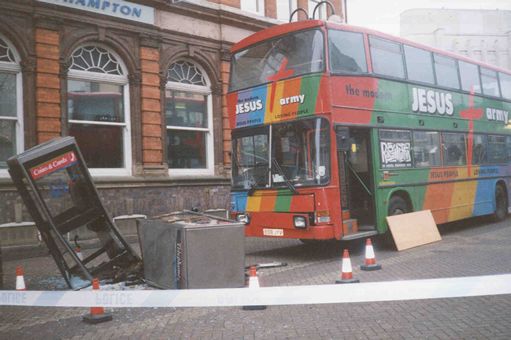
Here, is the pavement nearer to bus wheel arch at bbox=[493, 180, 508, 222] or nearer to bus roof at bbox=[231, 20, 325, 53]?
bus roof at bbox=[231, 20, 325, 53]

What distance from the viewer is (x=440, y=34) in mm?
48219

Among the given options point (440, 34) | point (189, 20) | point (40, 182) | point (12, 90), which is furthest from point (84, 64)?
point (440, 34)

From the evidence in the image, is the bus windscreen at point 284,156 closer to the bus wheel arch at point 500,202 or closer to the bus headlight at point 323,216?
the bus headlight at point 323,216

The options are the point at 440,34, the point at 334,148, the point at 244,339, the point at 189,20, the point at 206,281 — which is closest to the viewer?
the point at 244,339

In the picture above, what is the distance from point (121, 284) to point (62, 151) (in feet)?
6.88

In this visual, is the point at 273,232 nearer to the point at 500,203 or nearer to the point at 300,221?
the point at 300,221

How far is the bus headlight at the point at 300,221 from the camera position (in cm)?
870

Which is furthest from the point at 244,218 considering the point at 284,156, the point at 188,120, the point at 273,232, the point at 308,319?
the point at 188,120

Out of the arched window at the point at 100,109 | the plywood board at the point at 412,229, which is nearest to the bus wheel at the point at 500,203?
the plywood board at the point at 412,229

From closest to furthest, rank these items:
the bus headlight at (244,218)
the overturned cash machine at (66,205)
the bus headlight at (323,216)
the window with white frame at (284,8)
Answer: the overturned cash machine at (66,205)
the bus headlight at (323,216)
the bus headlight at (244,218)
the window with white frame at (284,8)

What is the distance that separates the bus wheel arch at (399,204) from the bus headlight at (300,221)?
2173 mm

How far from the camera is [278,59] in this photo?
31.2ft

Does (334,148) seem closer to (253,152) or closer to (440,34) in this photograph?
(253,152)

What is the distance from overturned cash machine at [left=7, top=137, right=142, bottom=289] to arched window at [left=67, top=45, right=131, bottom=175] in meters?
5.35
